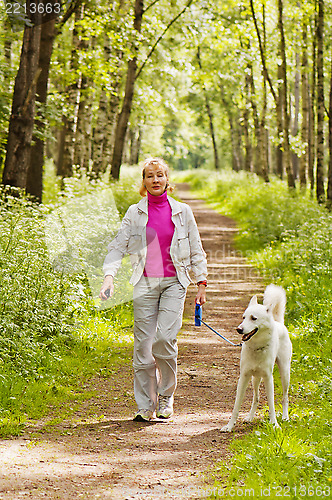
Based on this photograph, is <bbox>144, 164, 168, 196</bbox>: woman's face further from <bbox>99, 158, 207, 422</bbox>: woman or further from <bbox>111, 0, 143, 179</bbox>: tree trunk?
<bbox>111, 0, 143, 179</bbox>: tree trunk

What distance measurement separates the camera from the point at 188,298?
37.7 feet

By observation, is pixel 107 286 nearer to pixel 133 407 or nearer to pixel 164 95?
pixel 133 407

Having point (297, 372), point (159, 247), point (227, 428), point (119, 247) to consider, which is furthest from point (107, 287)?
point (297, 372)

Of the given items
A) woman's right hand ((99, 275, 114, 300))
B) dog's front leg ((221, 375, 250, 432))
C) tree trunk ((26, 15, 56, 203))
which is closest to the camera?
dog's front leg ((221, 375, 250, 432))

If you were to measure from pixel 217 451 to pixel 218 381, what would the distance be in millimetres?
2129

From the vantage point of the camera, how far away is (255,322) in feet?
16.7

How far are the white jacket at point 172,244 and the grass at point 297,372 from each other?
5.23 feet

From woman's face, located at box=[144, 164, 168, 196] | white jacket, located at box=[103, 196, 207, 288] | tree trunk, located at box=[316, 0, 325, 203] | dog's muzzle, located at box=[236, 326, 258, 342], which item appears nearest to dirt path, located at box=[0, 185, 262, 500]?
dog's muzzle, located at box=[236, 326, 258, 342]

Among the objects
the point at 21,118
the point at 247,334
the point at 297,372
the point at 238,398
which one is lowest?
the point at 297,372

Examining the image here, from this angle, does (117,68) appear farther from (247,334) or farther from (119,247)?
(247,334)

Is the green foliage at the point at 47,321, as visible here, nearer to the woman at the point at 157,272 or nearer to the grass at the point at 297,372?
the woman at the point at 157,272

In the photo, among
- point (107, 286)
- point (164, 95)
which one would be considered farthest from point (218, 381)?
point (164, 95)

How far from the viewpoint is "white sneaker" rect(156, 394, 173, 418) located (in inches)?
228

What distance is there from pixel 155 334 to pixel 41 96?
9.24 m
